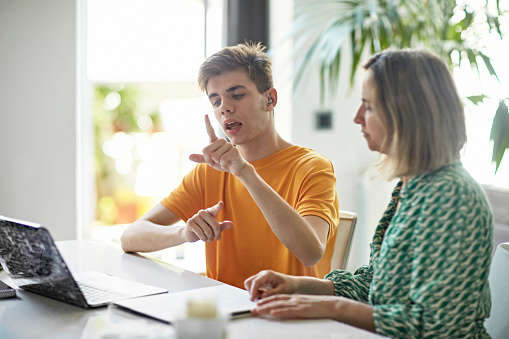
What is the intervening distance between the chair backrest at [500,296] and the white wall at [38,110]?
2117 mm

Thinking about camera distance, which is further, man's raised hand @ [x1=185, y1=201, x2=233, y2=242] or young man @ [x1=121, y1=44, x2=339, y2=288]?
young man @ [x1=121, y1=44, x2=339, y2=288]

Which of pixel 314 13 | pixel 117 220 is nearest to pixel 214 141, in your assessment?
pixel 314 13

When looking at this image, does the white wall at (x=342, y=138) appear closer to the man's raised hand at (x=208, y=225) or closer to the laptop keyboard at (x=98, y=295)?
the man's raised hand at (x=208, y=225)

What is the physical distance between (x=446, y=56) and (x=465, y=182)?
161cm

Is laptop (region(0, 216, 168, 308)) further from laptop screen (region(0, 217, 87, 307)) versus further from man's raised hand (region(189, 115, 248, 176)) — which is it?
man's raised hand (region(189, 115, 248, 176))

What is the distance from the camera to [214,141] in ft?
4.74

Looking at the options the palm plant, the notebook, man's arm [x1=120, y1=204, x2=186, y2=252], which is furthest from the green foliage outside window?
the notebook

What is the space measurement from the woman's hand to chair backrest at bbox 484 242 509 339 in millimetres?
420

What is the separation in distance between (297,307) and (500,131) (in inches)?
Result: 44.9

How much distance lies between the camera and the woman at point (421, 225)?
3.34ft

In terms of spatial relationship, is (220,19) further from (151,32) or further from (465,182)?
(465,182)


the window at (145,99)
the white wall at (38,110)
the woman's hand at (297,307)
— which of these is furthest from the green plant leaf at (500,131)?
the white wall at (38,110)

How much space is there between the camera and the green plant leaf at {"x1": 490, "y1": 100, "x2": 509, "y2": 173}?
1883 mm

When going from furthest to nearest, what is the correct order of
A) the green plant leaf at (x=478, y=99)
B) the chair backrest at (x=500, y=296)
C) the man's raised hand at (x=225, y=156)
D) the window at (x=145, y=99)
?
the window at (x=145, y=99)
the green plant leaf at (x=478, y=99)
the man's raised hand at (x=225, y=156)
the chair backrest at (x=500, y=296)
